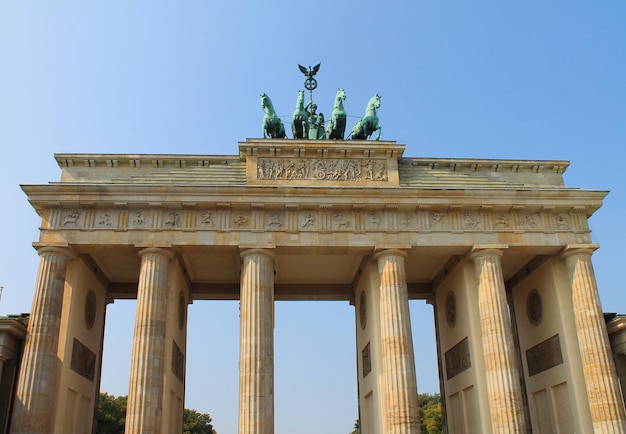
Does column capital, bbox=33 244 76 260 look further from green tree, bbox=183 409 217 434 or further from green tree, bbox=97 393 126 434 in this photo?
green tree, bbox=183 409 217 434

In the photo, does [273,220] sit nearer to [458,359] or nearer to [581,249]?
[458,359]

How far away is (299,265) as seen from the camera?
28.6 m

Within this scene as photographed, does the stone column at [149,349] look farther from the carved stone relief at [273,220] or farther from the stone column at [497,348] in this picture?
the stone column at [497,348]

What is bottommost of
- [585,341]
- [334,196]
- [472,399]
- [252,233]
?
[472,399]

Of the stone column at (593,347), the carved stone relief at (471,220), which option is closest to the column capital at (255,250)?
the carved stone relief at (471,220)

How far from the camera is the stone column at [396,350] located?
21.8 metres

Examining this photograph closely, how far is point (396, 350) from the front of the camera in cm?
2284

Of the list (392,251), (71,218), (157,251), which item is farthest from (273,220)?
(71,218)

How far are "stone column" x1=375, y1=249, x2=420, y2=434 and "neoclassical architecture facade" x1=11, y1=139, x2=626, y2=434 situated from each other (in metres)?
0.06

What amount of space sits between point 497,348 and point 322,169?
422 inches

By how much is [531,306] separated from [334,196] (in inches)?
456

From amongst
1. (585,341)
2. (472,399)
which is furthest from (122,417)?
(585,341)

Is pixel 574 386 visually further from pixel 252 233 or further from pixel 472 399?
pixel 252 233

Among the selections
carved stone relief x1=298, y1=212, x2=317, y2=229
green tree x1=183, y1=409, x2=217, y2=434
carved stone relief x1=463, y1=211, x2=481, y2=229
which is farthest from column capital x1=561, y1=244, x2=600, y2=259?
green tree x1=183, y1=409, x2=217, y2=434
